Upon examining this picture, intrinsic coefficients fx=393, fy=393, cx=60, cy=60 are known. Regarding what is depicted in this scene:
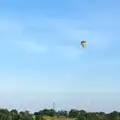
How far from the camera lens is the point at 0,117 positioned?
126875 millimetres

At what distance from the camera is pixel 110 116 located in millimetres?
21141

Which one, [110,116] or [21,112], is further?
[21,112]

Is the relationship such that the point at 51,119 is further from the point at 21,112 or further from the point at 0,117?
the point at 21,112

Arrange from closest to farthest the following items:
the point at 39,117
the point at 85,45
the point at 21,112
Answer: the point at 39,117, the point at 85,45, the point at 21,112

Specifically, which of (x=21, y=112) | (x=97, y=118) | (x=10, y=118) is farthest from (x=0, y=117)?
(x=97, y=118)

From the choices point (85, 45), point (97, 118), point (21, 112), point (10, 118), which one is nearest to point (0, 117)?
point (10, 118)

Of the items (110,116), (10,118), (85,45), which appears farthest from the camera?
(10,118)

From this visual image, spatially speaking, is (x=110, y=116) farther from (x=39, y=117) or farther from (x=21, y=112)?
(x=21, y=112)

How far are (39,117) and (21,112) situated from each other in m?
127

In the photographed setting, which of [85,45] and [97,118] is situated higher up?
[85,45]

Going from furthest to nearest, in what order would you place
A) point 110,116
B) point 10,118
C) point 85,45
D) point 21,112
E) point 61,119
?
point 21,112, point 10,118, point 85,45, point 110,116, point 61,119

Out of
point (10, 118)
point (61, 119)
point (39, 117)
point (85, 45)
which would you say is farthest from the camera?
point (10, 118)

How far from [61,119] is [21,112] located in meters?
126

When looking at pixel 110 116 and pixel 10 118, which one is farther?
pixel 10 118
